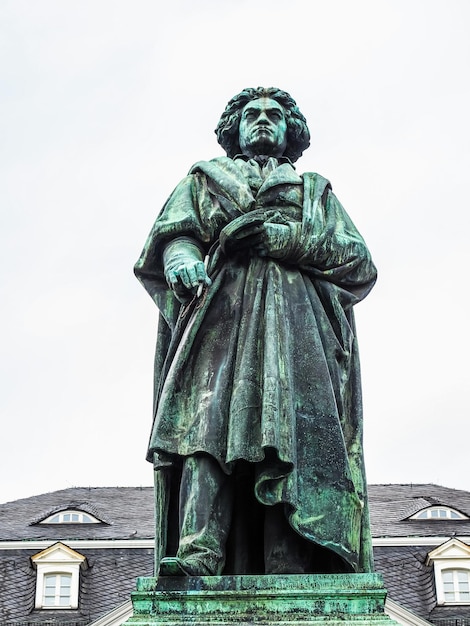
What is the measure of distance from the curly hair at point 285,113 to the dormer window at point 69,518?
31.1 m

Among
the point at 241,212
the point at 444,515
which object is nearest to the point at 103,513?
the point at 444,515

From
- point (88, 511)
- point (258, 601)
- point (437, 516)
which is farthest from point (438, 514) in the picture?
point (258, 601)

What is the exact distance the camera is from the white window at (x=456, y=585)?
126ft

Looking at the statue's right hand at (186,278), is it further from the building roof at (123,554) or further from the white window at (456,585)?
the white window at (456,585)

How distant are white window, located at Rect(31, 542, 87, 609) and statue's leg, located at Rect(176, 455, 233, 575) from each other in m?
29.8

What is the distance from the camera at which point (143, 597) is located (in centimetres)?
831

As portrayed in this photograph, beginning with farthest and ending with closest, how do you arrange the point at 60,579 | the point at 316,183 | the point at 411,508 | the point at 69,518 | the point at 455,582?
the point at 411,508, the point at 69,518, the point at 455,582, the point at 60,579, the point at 316,183

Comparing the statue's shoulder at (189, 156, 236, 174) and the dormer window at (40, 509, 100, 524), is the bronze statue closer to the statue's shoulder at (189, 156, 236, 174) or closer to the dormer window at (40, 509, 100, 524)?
the statue's shoulder at (189, 156, 236, 174)

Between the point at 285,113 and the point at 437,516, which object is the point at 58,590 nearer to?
the point at 437,516

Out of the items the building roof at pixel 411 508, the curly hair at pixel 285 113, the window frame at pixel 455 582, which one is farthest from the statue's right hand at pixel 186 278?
the window frame at pixel 455 582

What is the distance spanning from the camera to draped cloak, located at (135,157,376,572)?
9.00 metres

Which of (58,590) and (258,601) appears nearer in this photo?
(258,601)

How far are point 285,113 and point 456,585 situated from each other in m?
29.1

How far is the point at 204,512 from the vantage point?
8.94 m
